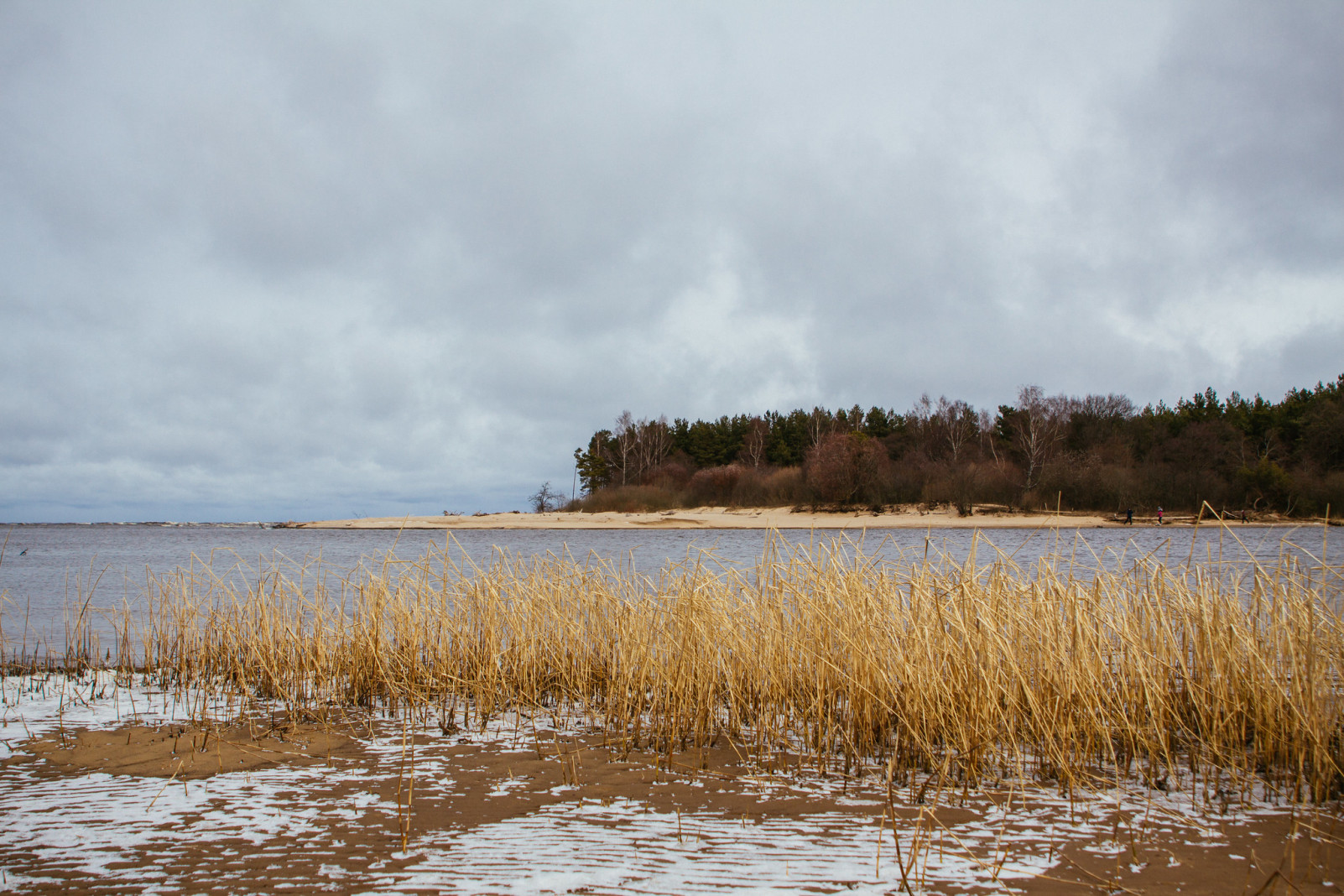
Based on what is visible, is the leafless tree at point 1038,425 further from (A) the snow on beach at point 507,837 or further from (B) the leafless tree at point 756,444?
(A) the snow on beach at point 507,837

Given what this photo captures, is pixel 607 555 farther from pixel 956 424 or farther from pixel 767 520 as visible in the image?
pixel 956 424

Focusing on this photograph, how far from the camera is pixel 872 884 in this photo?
2842 mm

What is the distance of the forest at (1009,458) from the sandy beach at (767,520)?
3.40ft

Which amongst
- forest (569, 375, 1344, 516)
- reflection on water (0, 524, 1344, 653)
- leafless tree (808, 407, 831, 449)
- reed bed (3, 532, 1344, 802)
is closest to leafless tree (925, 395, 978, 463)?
forest (569, 375, 1344, 516)

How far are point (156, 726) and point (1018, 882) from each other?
554cm

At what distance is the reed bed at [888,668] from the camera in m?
4.06

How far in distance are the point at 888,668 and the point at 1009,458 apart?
2322 inches

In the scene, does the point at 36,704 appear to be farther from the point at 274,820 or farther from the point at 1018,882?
the point at 1018,882

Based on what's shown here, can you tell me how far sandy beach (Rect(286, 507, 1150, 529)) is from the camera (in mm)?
38062

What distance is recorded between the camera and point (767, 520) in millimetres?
38906

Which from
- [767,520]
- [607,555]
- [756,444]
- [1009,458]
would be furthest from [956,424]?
[607,555]

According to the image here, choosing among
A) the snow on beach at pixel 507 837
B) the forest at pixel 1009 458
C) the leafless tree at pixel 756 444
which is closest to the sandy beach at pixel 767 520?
the forest at pixel 1009 458

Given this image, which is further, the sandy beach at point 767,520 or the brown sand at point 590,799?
the sandy beach at point 767,520

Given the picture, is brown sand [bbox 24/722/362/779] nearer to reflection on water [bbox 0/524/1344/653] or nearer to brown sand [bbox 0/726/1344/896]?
brown sand [bbox 0/726/1344/896]
